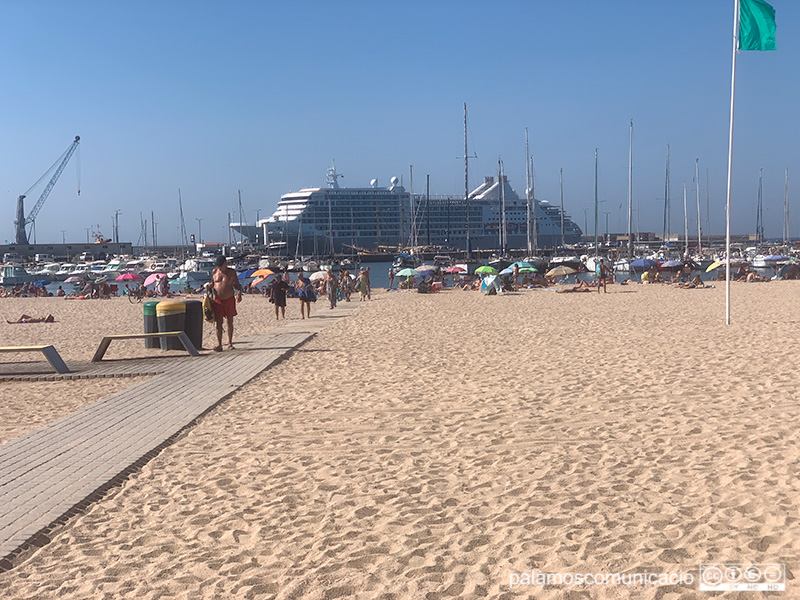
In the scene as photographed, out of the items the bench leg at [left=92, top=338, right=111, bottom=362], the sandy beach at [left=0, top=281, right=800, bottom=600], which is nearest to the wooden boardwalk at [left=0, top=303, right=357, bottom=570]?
the sandy beach at [left=0, top=281, right=800, bottom=600]

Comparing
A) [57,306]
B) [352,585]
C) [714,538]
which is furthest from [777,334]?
[57,306]

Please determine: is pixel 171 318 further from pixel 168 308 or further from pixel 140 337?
pixel 140 337

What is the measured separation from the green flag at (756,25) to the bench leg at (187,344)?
35.3ft

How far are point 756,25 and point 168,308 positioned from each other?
11.2 meters

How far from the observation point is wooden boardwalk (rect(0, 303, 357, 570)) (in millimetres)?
4102

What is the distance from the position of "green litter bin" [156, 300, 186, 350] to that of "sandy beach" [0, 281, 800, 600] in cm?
282

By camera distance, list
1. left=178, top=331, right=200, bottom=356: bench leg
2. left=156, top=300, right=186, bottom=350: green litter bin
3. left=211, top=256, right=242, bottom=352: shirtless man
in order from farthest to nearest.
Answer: left=156, top=300, right=186, bottom=350: green litter bin → left=211, top=256, right=242, bottom=352: shirtless man → left=178, top=331, right=200, bottom=356: bench leg

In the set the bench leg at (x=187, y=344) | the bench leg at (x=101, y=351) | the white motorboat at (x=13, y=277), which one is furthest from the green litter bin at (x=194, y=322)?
the white motorboat at (x=13, y=277)

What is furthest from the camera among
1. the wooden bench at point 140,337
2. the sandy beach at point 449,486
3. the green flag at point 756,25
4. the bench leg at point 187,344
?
the green flag at point 756,25

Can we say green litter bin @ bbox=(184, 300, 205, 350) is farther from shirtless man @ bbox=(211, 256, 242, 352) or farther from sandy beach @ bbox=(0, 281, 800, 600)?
sandy beach @ bbox=(0, 281, 800, 600)

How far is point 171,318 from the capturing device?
12102 millimetres

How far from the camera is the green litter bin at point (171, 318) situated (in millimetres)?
12078

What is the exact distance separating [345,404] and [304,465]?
2120 mm

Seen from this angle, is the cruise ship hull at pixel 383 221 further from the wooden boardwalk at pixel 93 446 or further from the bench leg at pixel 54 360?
the wooden boardwalk at pixel 93 446
